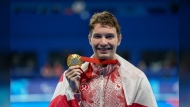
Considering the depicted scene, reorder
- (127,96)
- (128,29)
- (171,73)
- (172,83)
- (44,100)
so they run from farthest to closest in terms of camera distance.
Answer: (128,29), (171,73), (172,83), (44,100), (127,96)

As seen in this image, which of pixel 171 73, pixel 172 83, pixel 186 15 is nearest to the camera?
pixel 186 15

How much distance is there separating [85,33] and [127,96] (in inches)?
427

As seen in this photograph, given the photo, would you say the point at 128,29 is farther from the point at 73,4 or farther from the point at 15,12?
the point at 15,12

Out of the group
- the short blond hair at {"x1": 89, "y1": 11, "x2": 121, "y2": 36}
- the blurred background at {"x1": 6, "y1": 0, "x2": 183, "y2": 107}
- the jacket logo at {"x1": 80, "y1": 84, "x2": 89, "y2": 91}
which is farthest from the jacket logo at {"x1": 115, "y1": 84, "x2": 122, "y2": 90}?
the blurred background at {"x1": 6, "y1": 0, "x2": 183, "y2": 107}

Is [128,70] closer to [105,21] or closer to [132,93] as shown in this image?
[132,93]

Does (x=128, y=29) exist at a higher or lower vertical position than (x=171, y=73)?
higher

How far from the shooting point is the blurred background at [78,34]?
1291cm

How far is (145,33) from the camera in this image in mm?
13227

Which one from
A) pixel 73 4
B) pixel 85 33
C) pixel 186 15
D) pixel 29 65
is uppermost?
pixel 73 4

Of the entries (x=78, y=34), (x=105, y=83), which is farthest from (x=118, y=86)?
(x=78, y=34)

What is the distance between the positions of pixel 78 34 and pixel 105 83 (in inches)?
424

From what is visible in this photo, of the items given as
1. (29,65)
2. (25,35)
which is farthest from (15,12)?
(29,65)

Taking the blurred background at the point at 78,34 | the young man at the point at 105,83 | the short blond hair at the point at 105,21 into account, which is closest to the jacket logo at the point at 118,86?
the young man at the point at 105,83

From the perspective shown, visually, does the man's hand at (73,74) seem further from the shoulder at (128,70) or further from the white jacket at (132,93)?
the shoulder at (128,70)
